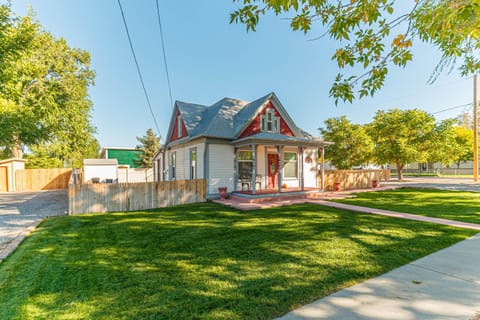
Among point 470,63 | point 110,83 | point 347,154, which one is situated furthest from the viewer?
point 347,154

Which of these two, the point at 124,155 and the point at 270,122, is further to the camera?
the point at 124,155

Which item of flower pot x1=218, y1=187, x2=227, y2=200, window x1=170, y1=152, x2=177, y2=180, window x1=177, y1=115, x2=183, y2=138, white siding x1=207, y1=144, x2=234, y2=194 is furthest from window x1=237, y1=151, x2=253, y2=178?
window x1=170, y1=152, x2=177, y2=180

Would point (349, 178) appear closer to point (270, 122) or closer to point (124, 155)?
point (270, 122)

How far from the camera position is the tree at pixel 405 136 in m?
20.9

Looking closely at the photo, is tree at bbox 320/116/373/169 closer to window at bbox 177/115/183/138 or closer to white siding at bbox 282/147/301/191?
white siding at bbox 282/147/301/191

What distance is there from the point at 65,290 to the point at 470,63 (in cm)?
738

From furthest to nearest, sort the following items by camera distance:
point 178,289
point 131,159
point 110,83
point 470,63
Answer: point 131,159 → point 110,83 → point 470,63 → point 178,289

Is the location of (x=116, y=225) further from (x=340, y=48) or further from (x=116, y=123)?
(x=116, y=123)

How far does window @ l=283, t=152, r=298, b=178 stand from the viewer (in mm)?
14023

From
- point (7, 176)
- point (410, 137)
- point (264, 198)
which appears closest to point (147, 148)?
point (7, 176)

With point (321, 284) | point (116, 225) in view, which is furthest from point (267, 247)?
point (116, 225)

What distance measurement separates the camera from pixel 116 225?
6.61 meters

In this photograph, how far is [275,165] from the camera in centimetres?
1373

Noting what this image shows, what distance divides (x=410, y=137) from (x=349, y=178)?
11.3 metres
